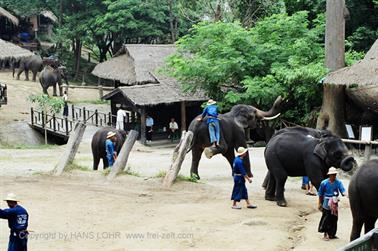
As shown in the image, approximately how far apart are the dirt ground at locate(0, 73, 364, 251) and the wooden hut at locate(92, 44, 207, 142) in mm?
9660

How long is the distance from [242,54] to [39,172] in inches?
466

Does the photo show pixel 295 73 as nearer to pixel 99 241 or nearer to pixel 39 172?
pixel 39 172

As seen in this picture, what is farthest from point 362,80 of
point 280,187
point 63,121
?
point 63,121

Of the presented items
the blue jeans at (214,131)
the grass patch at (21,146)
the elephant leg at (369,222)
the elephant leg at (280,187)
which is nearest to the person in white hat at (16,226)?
the elephant leg at (369,222)

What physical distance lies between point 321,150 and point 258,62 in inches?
559

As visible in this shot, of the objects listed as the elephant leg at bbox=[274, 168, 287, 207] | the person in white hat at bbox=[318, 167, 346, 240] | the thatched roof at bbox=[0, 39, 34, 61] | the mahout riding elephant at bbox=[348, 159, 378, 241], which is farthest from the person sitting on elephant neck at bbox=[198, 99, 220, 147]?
the thatched roof at bbox=[0, 39, 34, 61]

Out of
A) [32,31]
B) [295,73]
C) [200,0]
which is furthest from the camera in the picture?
[32,31]

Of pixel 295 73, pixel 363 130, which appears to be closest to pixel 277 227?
pixel 363 130

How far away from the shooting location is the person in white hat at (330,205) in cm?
1170

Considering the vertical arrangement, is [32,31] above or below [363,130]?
above

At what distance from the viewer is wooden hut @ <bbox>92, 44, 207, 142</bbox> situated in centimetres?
3014

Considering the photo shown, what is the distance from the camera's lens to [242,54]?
28344mm

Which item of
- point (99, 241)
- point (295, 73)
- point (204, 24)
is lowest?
point (99, 241)

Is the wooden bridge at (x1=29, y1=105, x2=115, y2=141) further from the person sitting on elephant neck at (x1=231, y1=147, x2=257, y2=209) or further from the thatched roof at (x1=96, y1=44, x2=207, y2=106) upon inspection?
the person sitting on elephant neck at (x1=231, y1=147, x2=257, y2=209)
